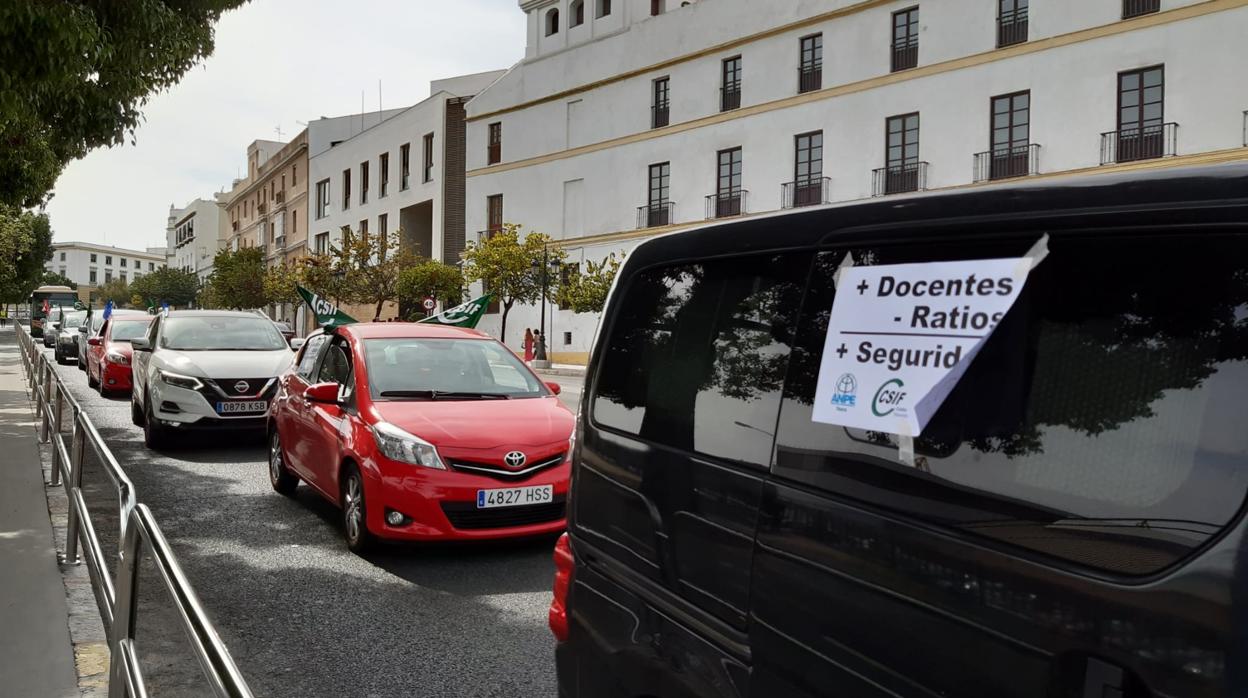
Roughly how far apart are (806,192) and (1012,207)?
32.1 metres

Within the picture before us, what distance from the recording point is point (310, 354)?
318 inches

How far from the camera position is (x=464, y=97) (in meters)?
49.5

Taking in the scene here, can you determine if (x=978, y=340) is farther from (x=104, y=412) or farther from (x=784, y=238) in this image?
(x=104, y=412)

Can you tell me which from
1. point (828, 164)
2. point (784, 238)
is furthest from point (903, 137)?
point (784, 238)

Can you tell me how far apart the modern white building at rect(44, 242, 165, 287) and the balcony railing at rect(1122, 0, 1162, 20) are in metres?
160

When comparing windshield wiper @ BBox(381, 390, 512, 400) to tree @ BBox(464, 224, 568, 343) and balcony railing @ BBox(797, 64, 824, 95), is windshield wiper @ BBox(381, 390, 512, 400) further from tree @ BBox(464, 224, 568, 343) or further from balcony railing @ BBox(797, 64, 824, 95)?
tree @ BBox(464, 224, 568, 343)

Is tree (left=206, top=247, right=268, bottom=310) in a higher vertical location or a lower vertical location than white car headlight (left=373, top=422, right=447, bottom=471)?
higher

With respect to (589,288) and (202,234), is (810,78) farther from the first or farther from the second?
(202,234)

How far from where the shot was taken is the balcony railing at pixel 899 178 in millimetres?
29281

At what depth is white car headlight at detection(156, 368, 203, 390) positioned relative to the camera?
10180mm

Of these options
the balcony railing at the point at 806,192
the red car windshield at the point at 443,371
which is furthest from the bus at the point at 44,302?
the red car windshield at the point at 443,371

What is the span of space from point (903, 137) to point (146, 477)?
26140mm

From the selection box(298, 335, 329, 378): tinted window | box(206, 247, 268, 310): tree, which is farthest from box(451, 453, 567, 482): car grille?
box(206, 247, 268, 310): tree

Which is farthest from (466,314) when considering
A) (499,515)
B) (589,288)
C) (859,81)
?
(859,81)
